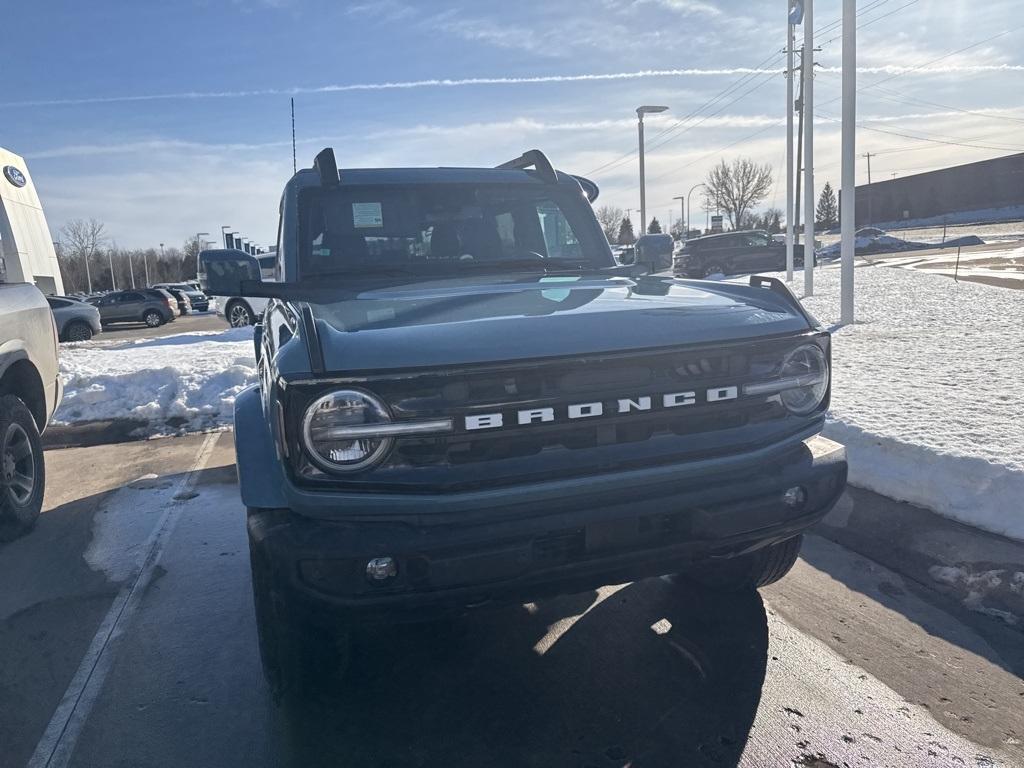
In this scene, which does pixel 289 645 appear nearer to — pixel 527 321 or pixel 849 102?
pixel 527 321

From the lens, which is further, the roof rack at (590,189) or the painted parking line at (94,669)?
the roof rack at (590,189)

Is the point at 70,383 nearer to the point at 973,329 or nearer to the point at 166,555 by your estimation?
the point at 166,555

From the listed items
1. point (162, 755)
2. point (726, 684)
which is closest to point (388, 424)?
point (162, 755)

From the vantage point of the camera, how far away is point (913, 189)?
7738 cm

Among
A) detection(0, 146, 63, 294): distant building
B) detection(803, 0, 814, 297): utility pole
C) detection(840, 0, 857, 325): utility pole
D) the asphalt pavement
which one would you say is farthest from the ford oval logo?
detection(803, 0, 814, 297): utility pole

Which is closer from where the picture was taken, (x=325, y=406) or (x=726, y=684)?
(x=325, y=406)

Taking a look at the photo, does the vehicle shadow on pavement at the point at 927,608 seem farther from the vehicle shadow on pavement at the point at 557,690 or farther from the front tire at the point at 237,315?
the front tire at the point at 237,315

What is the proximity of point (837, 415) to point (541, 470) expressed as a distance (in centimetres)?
409

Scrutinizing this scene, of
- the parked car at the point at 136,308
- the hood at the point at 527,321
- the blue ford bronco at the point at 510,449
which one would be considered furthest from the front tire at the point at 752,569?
the parked car at the point at 136,308

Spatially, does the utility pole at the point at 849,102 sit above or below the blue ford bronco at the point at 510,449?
above

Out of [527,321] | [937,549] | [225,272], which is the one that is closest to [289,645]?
[527,321]

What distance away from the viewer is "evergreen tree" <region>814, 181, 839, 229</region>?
284 ft

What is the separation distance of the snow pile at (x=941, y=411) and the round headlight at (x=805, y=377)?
1.87 metres

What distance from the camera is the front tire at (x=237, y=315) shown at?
65.9 feet
